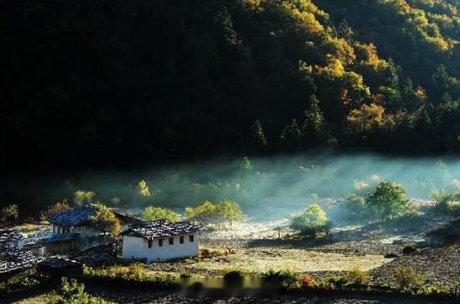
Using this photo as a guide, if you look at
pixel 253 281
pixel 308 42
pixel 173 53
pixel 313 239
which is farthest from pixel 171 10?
pixel 253 281

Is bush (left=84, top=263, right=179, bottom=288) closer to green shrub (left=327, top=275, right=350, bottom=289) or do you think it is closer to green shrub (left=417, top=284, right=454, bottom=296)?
green shrub (left=327, top=275, right=350, bottom=289)

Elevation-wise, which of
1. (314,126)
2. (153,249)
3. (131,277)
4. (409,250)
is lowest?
(131,277)

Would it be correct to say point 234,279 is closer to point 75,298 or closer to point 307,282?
point 307,282

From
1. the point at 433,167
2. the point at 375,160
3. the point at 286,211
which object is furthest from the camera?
the point at 375,160

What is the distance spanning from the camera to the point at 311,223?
223 ft

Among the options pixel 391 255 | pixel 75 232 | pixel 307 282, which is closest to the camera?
pixel 307 282

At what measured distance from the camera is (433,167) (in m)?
98.3

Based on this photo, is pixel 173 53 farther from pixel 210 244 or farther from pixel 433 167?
pixel 210 244

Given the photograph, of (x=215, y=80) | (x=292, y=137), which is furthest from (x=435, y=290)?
(x=215, y=80)

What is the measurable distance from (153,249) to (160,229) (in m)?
1.62

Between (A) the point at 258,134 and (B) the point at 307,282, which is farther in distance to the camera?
(A) the point at 258,134

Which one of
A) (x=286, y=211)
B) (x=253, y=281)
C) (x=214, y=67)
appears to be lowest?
(x=253, y=281)

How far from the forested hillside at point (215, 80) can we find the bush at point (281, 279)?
64.4 meters

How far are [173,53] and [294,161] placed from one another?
33675 mm
